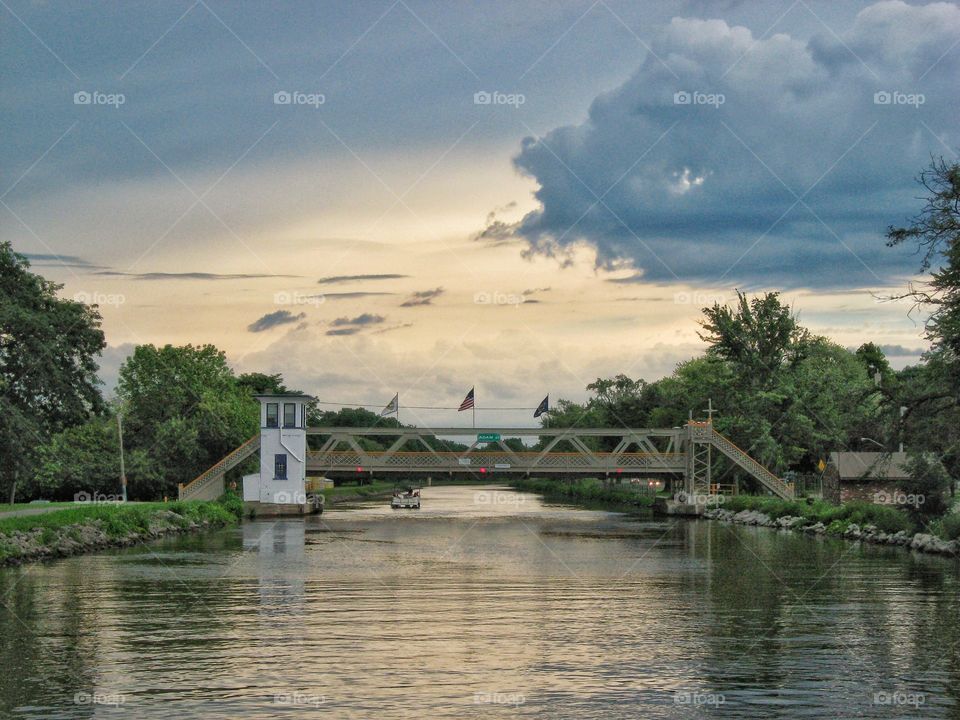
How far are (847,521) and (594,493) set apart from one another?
7880 cm

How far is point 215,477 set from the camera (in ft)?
293

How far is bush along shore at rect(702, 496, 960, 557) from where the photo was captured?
5641 cm

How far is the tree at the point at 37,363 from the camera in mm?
59156

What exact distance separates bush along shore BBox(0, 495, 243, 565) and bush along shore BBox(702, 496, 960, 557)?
3968cm

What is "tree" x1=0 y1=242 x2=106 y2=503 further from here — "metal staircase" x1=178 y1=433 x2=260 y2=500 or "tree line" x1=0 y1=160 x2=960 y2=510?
"metal staircase" x1=178 y1=433 x2=260 y2=500

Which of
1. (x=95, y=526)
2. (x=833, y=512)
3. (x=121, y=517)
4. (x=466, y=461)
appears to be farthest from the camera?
(x=466, y=461)

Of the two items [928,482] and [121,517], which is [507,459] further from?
[928,482]

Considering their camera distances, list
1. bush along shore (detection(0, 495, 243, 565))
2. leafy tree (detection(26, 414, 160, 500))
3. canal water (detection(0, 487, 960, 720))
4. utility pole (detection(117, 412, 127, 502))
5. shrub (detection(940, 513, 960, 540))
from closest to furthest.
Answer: canal water (detection(0, 487, 960, 720)) < bush along shore (detection(0, 495, 243, 565)) < shrub (detection(940, 513, 960, 540)) < utility pole (detection(117, 412, 127, 502)) < leafy tree (detection(26, 414, 160, 500))

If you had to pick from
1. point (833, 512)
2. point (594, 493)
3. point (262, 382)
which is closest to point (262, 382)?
point (262, 382)

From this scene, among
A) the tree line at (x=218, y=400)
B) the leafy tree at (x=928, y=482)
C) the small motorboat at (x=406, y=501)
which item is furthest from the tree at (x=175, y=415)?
the leafy tree at (x=928, y=482)

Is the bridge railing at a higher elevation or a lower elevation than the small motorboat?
higher

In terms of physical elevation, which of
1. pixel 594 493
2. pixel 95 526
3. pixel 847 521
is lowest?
pixel 594 493

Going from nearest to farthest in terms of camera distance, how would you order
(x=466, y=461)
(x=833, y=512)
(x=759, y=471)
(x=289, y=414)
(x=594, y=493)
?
(x=833, y=512) → (x=289, y=414) → (x=759, y=471) → (x=466, y=461) → (x=594, y=493)

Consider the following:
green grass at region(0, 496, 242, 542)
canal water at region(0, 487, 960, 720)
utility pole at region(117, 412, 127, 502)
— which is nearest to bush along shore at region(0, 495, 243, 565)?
green grass at region(0, 496, 242, 542)
